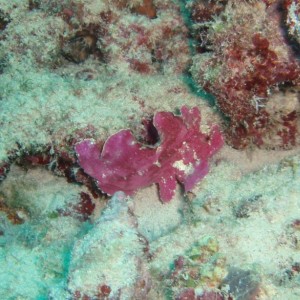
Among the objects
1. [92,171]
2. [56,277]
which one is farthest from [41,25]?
[56,277]

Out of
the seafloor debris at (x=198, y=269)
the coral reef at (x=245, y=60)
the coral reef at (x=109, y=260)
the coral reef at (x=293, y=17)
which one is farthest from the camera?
the coral reef at (x=245, y=60)

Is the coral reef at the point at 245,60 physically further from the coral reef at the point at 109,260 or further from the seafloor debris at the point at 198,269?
the coral reef at the point at 109,260

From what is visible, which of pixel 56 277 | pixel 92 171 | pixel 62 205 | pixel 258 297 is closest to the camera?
pixel 258 297

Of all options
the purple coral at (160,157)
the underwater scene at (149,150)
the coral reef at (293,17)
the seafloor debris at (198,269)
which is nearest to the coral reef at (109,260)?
the underwater scene at (149,150)

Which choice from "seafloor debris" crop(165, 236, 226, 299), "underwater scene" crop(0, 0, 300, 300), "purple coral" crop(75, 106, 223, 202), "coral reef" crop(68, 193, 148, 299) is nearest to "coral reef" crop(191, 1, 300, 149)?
"underwater scene" crop(0, 0, 300, 300)

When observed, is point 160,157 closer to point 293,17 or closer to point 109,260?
point 109,260

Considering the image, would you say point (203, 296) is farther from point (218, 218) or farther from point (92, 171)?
point (92, 171)

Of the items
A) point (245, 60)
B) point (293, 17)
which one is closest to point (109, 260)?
point (245, 60)
